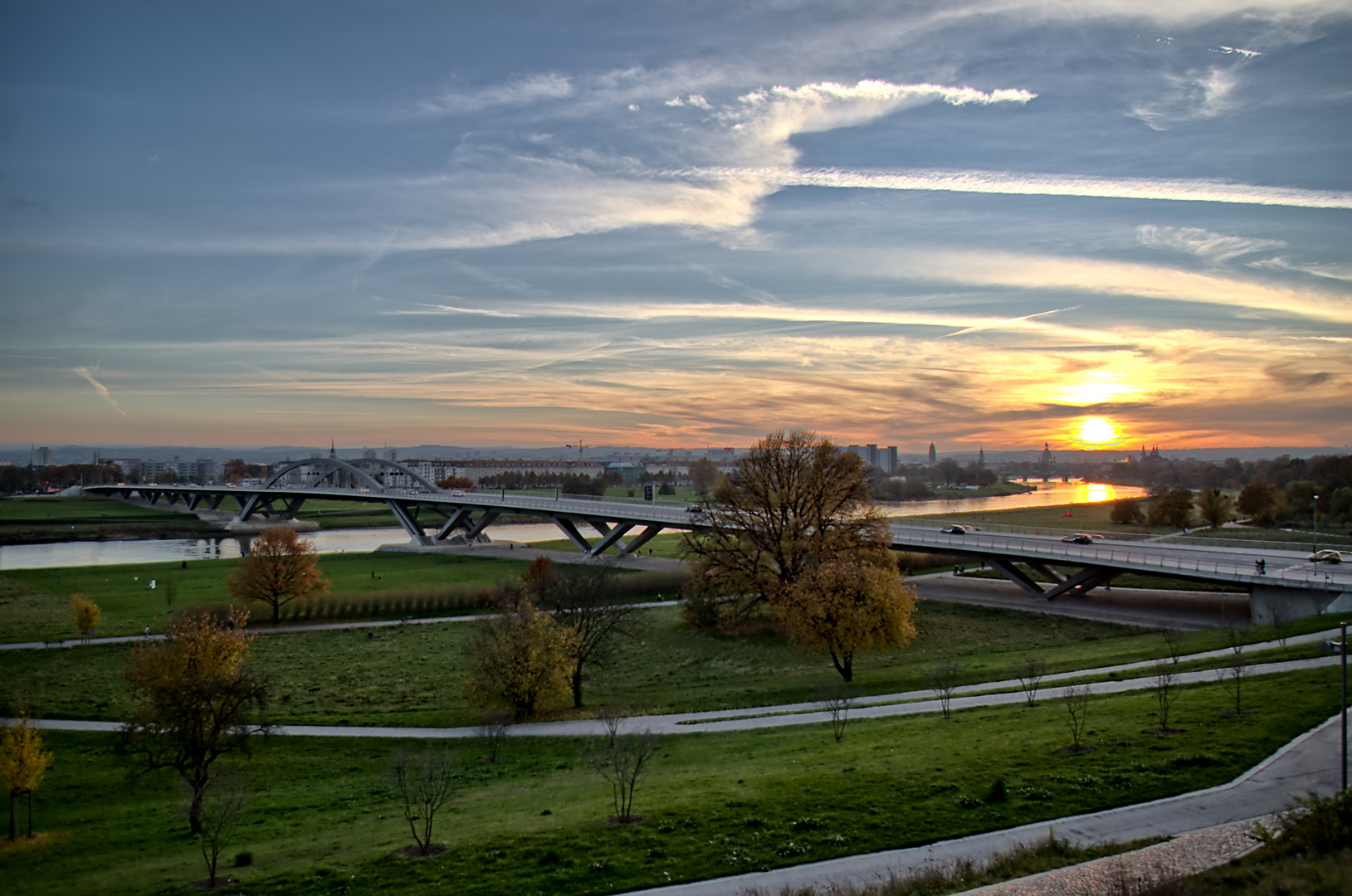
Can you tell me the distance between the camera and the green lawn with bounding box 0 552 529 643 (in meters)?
40.4

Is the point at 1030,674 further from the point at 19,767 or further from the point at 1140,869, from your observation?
the point at 19,767

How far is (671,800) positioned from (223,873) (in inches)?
291

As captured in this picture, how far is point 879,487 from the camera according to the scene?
14850 centimetres

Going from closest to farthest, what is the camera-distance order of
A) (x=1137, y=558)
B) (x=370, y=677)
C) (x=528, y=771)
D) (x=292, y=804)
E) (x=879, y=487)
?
(x=292, y=804) → (x=528, y=771) → (x=370, y=677) → (x=1137, y=558) → (x=879, y=487)

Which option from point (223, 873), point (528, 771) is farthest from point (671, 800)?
point (223, 873)

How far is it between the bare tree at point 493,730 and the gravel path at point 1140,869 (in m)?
13.1

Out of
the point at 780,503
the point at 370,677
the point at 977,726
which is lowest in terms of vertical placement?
the point at 370,677

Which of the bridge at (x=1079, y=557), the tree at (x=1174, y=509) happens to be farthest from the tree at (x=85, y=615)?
the tree at (x=1174, y=509)

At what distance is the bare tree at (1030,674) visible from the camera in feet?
64.7

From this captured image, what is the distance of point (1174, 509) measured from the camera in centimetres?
6469

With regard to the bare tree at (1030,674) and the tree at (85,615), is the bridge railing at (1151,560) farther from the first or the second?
the tree at (85,615)

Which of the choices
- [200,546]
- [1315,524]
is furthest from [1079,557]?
[200,546]

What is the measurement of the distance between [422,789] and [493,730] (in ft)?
24.2

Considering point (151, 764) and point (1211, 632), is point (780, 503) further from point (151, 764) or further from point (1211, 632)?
point (151, 764)
